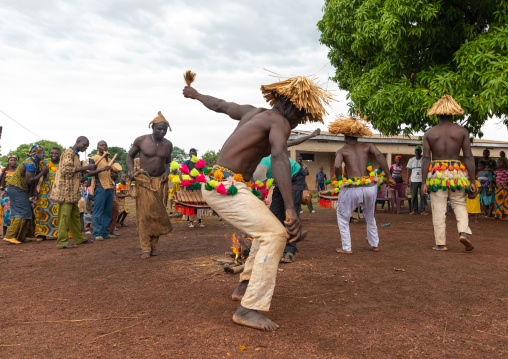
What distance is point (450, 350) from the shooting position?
261 cm

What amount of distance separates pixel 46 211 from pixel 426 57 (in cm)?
1012

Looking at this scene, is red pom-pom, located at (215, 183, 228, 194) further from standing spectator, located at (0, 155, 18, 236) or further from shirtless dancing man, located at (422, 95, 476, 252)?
standing spectator, located at (0, 155, 18, 236)

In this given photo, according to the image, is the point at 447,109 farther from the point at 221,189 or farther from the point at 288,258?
the point at 221,189

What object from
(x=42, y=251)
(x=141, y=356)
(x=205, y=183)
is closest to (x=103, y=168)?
(x=42, y=251)

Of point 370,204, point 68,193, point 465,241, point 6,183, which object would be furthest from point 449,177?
point 6,183

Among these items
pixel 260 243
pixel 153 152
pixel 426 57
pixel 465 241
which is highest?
pixel 426 57

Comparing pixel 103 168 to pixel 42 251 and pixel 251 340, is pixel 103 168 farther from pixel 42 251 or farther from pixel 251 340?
pixel 251 340

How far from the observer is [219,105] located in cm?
395

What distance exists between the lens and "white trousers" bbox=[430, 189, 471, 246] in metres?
5.75

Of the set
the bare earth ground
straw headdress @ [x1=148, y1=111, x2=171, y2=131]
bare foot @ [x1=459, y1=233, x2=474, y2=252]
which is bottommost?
the bare earth ground

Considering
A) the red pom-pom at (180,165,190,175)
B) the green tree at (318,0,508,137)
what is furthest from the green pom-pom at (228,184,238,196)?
the green tree at (318,0,508,137)

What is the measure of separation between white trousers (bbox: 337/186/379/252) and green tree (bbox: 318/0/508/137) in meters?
4.01

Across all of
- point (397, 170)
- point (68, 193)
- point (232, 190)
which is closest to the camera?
point (232, 190)

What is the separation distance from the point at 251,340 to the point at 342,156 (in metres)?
4.03
